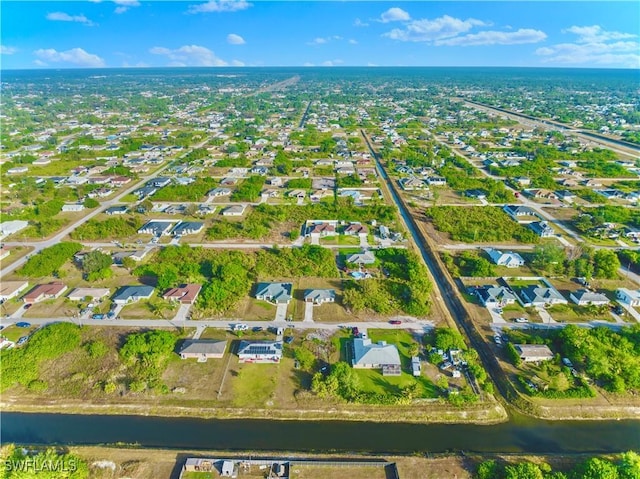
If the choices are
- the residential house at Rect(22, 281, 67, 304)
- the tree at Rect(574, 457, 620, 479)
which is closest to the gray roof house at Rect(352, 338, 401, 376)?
the tree at Rect(574, 457, 620, 479)

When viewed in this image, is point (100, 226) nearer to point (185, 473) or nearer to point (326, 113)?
point (185, 473)

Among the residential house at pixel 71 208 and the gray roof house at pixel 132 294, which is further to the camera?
the residential house at pixel 71 208

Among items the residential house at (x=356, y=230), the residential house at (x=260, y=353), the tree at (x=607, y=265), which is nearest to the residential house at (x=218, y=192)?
the residential house at (x=356, y=230)

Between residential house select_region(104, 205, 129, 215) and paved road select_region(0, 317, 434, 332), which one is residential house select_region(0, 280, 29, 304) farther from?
residential house select_region(104, 205, 129, 215)

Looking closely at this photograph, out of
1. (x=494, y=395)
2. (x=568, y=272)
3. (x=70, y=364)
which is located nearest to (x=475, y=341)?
(x=494, y=395)

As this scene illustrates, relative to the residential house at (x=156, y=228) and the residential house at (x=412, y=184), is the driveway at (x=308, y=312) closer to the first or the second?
the residential house at (x=156, y=228)
